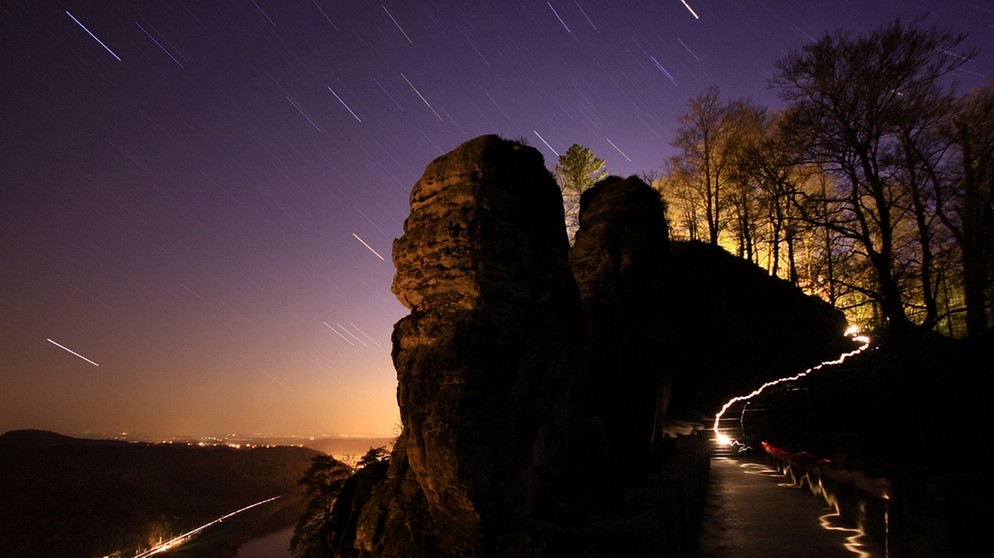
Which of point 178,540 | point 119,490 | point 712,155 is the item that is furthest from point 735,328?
point 119,490

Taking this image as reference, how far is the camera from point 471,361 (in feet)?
33.7

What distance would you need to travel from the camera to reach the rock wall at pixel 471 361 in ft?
33.2

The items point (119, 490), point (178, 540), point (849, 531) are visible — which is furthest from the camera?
point (119, 490)

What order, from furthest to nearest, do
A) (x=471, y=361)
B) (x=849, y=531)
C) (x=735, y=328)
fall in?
(x=735, y=328), (x=471, y=361), (x=849, y=531)

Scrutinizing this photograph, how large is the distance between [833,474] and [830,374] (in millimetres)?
15042

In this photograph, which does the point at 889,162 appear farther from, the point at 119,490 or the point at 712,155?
the point at 119,490

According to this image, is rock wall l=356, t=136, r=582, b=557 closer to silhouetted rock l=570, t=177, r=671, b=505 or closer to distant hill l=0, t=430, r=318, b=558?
silhouetted rock l=570, t=177, r=671, b=505

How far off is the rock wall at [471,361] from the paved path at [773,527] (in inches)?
150

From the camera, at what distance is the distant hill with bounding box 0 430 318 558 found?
257 feet

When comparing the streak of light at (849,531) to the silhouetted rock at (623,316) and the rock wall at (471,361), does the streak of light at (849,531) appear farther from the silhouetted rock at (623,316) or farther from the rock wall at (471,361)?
the silhouetted rock at (623,316)

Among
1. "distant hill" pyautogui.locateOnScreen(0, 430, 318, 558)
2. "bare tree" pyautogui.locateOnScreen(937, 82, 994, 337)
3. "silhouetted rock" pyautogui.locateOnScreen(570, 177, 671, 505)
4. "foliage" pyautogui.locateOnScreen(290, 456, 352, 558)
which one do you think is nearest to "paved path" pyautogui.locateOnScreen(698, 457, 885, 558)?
"silhouetted rock" pyautogui.locateOnScreen(570, 177, 671, 505)

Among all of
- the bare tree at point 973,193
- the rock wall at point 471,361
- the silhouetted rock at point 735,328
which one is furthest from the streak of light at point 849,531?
the silhouetted rock at point 735,328

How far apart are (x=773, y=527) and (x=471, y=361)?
560 centimetres

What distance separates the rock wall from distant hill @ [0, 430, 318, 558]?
7480 cm
